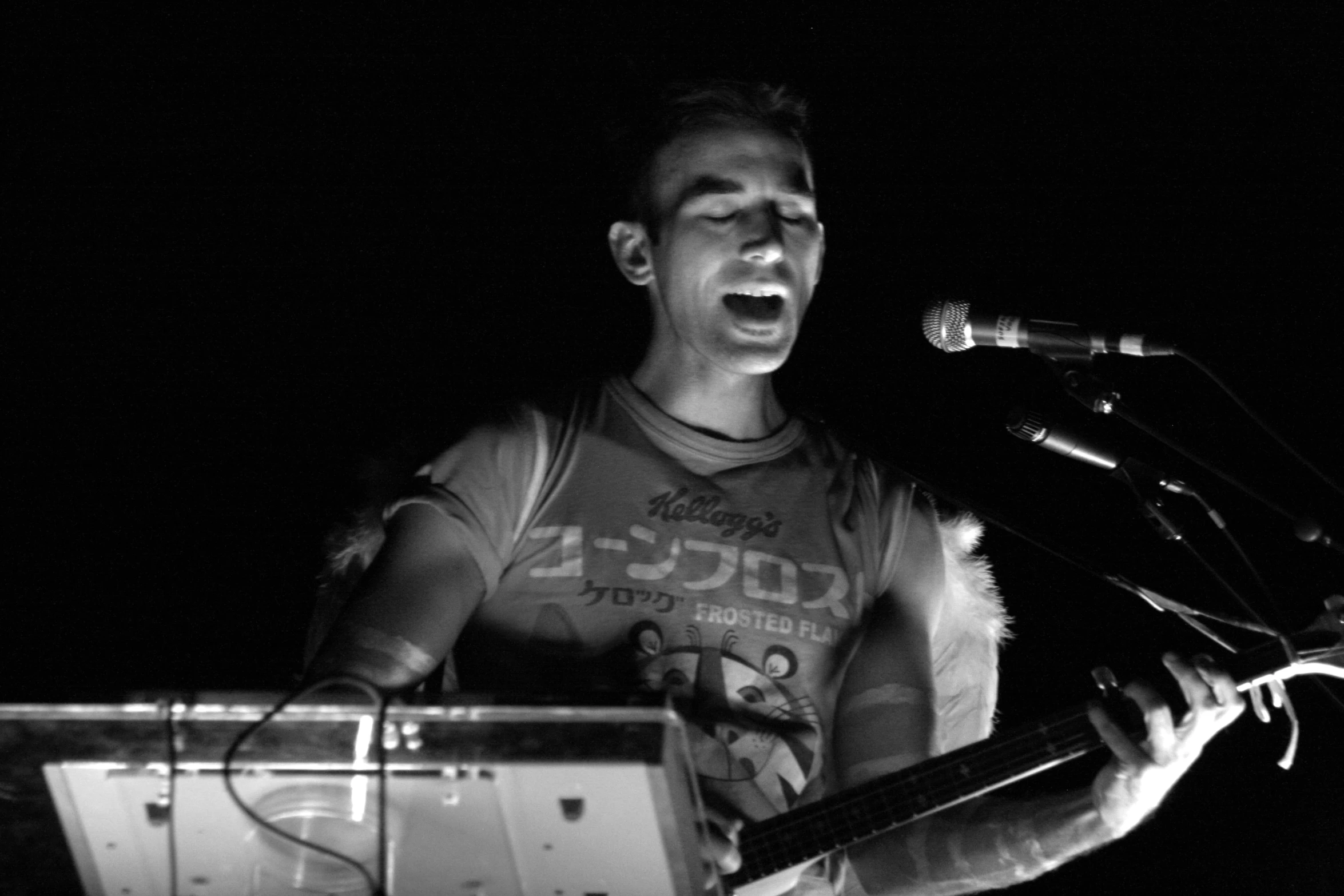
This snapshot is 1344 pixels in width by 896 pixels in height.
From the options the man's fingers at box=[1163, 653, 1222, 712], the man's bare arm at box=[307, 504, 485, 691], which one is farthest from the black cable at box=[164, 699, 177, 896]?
the man's fingers at box=[1163, 653, 1222, 712]

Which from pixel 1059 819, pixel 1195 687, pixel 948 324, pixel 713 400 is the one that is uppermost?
pixel 713 400

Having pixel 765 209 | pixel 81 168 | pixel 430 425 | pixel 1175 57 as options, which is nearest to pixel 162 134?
pixel 81 168

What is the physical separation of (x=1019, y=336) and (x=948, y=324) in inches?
6.1

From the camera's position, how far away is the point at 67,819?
1.65m

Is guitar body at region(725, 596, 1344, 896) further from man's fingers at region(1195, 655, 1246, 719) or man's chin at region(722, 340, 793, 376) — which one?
man's chin at region(722, 340, 793, 376)

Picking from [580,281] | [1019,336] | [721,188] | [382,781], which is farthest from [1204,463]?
[580,281]

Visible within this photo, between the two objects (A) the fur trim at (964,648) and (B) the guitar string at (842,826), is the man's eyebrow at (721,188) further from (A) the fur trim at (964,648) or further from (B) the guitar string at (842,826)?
(B) the guitar string at (842,826)

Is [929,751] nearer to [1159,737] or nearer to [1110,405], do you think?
[1159,737]

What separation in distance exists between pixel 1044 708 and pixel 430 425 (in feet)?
5.17

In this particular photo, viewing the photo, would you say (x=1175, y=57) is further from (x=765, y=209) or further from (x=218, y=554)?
(x=218, y=554)

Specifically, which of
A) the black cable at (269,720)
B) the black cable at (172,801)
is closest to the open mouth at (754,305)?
the black cable at (269,720)

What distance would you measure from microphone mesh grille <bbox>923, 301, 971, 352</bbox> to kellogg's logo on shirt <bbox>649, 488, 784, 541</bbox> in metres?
0.51

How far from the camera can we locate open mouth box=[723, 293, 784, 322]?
9.72 ft

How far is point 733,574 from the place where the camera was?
9.16ft
